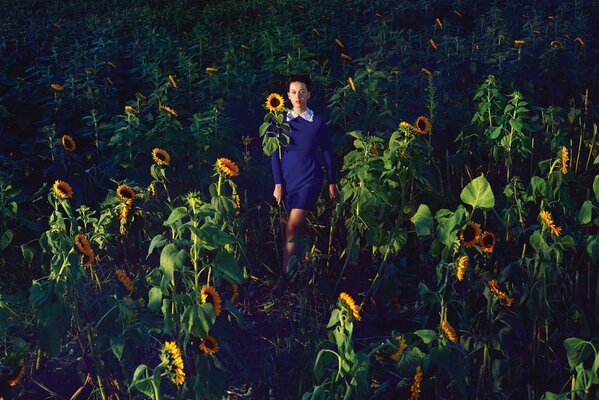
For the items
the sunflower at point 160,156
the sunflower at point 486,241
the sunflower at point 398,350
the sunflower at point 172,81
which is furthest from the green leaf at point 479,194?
the sunflower at point 172,81

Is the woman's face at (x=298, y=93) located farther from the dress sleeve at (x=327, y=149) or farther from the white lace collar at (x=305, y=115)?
the dress sleeve at (x=327, y=149)

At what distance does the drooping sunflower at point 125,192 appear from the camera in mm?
4258

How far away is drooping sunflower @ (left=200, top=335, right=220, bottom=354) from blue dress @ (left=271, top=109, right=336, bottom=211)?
1439mm

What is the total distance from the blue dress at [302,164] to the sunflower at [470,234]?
109cm

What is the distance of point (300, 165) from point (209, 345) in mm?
1539

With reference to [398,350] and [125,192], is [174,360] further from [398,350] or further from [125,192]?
[125,192]

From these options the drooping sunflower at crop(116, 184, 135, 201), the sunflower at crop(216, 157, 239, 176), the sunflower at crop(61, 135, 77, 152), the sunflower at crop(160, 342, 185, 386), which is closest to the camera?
the sunflower at crop(160, 342, 185, 386)

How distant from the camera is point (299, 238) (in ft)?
13.3

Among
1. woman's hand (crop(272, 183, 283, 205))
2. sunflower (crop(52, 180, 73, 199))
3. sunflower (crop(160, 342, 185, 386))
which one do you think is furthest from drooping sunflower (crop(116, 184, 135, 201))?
sunflower (crop(160, 342, 185, 386))

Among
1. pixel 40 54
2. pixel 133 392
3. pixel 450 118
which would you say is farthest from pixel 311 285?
pixel 40 54

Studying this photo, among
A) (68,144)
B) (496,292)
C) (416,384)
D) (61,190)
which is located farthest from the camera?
(68,144)

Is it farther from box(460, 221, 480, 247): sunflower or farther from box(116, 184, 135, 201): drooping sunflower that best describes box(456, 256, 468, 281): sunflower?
box(116, 184, 135, 201): drooping sunflower

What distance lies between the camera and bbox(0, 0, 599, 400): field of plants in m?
3.20

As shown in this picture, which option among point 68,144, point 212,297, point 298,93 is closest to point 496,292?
point 212,297
